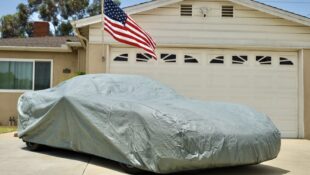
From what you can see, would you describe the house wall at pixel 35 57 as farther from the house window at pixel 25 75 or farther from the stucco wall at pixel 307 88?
the stucco wall at pixel 307 88

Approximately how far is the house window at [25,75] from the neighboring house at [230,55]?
12.5 feet

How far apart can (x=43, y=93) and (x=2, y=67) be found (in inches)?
321

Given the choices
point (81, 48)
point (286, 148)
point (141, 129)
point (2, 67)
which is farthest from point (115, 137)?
point (2, 67)

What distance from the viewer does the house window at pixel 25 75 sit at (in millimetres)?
14812

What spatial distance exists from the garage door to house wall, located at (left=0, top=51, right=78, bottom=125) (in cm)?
381

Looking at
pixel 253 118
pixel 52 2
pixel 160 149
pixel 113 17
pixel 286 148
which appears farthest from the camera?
pixel 52 2

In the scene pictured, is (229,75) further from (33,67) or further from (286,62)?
(33,67)

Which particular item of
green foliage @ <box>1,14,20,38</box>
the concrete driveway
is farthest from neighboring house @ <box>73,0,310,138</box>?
green foliage @ <box>1,14,20,38</box>

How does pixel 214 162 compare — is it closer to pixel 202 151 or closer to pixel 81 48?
pixel 202 151

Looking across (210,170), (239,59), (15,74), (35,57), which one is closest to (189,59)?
(239,59)

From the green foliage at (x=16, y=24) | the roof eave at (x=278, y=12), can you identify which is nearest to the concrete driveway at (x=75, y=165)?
the roof eave at (x=278, y=12)

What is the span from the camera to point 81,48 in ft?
47.2

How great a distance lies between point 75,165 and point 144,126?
1.51 m

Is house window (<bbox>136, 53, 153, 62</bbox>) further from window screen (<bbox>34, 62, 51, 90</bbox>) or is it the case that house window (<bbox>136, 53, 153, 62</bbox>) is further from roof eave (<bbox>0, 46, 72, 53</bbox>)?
window screen (<bbox>34, 62, 51, 90</bbox>)
